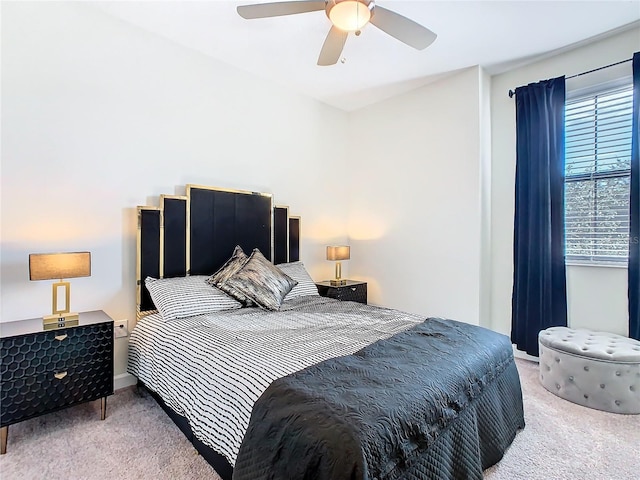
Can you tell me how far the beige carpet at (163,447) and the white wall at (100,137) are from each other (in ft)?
2.08

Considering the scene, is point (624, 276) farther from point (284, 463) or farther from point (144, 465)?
point (144, 465)

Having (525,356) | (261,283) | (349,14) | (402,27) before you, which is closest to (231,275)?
(261,283)

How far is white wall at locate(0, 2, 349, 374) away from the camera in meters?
2.29

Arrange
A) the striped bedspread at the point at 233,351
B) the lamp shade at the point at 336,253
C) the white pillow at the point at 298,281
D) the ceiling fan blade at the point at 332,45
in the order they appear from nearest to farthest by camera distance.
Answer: the striped bedspread at the point at 233,351 → the ceiling fan blade at the point at 332,45 → the white pillow at the point at 298,281 → the lamp shade at the point at 336,253

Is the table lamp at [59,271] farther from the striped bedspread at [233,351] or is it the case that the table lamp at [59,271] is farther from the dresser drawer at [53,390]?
the striped bedspread at [233,351]

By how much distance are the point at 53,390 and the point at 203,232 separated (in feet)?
5.16

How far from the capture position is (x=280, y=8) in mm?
2027

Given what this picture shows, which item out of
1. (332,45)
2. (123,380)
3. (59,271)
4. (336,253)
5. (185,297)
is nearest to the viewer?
(59,271)

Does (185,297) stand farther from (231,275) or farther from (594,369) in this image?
(594,369)

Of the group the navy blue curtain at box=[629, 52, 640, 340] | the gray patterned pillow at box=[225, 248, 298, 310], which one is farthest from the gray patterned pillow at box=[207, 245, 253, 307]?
the navy blue curtain at box=[629, 52, 640, 340]

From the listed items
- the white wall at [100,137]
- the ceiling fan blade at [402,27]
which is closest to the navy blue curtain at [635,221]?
the ceiling fan blade at [402,27]

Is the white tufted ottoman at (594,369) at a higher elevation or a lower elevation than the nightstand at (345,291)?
lower

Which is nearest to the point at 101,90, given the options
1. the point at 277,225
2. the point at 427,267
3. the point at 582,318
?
the point at 277,225

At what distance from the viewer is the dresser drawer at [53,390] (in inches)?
75.0
